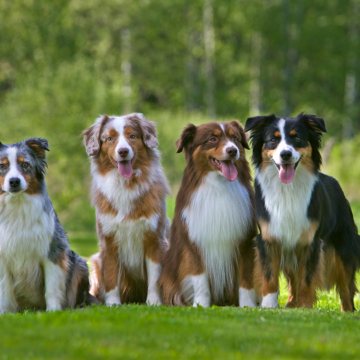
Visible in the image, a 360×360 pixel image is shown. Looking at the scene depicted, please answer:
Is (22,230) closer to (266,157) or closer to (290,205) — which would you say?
(266,157)

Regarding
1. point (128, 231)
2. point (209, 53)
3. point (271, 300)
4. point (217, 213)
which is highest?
point (209, 53)

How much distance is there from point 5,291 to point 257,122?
3706 mm

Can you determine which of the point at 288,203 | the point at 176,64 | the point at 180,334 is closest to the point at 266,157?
the point at 288,203

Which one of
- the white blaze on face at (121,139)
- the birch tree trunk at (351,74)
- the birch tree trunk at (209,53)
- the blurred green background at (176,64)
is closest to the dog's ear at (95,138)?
the white blaze on face at (121,139)

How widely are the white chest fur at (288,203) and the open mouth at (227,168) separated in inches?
16.2

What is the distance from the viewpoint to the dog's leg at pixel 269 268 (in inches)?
264

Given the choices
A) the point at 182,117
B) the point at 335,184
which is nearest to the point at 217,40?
the point at 182,117

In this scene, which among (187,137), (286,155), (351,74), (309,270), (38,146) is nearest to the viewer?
(286,155)

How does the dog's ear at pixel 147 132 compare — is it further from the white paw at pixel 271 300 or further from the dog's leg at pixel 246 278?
the white paw at pixel 271 300

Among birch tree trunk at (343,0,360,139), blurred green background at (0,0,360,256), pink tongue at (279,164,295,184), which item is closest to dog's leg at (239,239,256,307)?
pink tongue at (279,164,295,184)

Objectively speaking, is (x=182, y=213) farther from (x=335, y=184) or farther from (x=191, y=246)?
(x=335, y=184)

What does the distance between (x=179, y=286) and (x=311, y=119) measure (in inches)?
106

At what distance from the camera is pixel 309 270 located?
6.64 meters

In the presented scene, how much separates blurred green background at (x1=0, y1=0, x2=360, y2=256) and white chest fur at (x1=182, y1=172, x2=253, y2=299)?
19.3m
